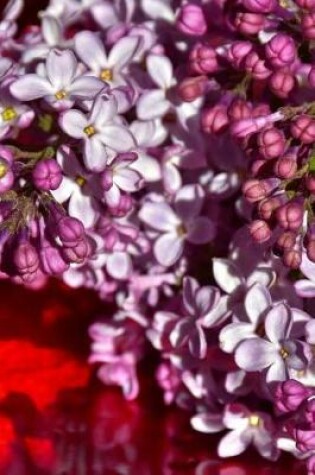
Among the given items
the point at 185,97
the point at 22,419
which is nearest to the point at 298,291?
the point at 185,97

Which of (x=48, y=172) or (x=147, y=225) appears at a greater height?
(x=48, y=172)

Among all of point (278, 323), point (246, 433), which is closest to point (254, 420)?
point (246, 433)

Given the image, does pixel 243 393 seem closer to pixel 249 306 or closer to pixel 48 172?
pixel 249 306

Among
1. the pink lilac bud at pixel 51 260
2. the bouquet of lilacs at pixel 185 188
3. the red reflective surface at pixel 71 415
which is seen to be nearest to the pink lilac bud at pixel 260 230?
the bouquet of lilacs at pixel 185 188

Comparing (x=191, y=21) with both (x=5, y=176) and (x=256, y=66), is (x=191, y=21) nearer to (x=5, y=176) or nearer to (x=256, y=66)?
(x=256, y=66)

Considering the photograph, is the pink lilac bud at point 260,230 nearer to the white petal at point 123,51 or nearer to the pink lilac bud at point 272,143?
the pink lilac bud at point 272,143

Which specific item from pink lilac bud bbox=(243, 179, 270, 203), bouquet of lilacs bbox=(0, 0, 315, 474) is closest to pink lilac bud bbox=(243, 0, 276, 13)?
bouquet of lilacs bbox=(0, 0, 315, 474)
